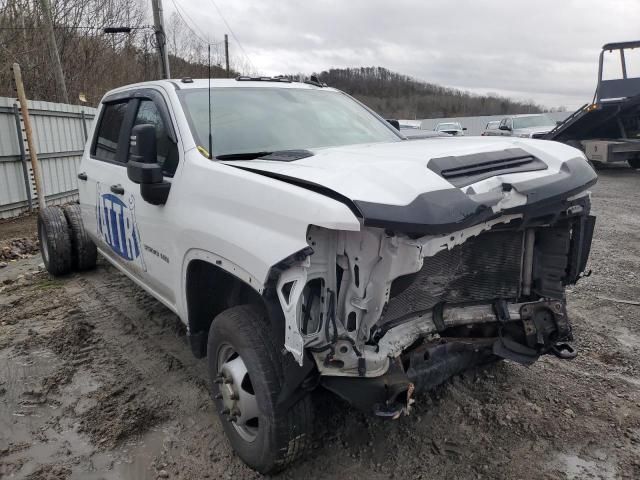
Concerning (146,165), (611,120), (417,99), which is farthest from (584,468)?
(417,99)

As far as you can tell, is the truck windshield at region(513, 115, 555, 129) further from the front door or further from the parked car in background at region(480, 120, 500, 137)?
the front door

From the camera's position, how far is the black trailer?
42.1 feet

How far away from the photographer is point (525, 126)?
1916cm

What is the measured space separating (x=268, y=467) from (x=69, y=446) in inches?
48.4

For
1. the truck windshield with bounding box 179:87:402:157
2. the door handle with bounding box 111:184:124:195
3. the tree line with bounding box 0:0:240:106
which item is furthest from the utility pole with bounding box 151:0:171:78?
the truck windshield with bounding box 179:87:402:157

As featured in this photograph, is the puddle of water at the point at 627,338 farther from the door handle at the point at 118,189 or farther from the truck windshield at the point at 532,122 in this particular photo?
the truck windshield at the point at 532,122

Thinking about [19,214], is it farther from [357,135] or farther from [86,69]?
[86,69]

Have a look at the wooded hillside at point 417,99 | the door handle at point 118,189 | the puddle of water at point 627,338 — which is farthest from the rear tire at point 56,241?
the wooded hillside at point 417,99

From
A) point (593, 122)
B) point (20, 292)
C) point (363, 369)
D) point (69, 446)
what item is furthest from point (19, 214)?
point (593, 122)

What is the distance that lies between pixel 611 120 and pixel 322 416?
45.8ft

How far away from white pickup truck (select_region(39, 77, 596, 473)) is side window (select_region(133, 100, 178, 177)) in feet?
0.05

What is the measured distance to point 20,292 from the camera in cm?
555

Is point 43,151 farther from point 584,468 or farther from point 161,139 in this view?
point 584,468

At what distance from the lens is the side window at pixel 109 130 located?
4207 mm
